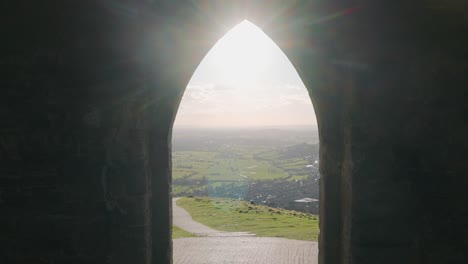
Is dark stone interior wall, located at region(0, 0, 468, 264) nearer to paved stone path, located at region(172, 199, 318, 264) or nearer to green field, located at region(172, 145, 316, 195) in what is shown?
paved stone path, located at region(172, 199, 318, 264)

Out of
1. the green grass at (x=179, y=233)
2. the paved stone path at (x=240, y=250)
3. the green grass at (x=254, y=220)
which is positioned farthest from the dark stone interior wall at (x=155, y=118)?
the green grass at (x=179, y=233)

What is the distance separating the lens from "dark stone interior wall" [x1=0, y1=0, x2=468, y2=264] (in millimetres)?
3330

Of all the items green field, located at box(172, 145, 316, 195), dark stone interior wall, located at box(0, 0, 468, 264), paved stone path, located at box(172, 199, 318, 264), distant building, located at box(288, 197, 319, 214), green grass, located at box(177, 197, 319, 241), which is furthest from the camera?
green field, located at box(172, 145, 316, 195)

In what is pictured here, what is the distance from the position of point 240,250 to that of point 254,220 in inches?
126

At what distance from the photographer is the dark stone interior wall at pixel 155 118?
3.33 meters

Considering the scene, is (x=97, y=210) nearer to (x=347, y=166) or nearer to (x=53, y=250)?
(x=53, y=250)

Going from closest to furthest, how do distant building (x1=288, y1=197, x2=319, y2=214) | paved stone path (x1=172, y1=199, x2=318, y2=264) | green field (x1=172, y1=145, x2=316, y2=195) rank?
paved stone path (x1=172, y1=199, x2=318, y2=264) < distant building (x1=288, y1=197, x2=319, y2=214) < green field (x1=172, y1=145, x2=316, y2=195)

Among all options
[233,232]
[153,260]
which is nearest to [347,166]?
[153,260]

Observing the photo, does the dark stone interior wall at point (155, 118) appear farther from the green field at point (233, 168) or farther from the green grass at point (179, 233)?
the green field at point (233, 168)

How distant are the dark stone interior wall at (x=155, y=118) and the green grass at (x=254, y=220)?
6109mm

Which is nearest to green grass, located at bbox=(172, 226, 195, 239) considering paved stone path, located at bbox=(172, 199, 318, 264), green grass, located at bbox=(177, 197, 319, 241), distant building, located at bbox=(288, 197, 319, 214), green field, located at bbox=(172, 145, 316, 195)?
paved stone path, located at bbox=(172, 199, 318, 264)

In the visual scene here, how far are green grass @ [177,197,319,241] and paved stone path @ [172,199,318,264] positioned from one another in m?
0.53

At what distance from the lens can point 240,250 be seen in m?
8.34

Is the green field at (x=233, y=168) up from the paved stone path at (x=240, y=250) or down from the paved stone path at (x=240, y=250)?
down
